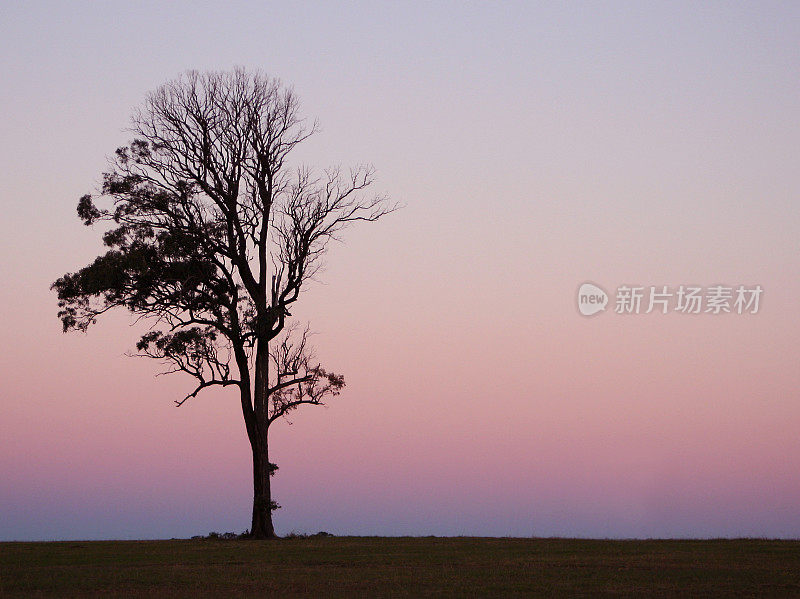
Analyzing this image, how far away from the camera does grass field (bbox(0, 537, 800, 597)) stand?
21766 millimetres

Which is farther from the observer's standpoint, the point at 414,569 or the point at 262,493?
the point at 262,493

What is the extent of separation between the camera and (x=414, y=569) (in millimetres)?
25656

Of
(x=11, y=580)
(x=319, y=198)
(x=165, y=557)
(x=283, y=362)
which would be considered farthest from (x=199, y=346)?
(x=11, y=580)

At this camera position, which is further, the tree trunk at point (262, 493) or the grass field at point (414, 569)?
the tree trunk at point (262, 493)

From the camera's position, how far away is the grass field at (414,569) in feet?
71.4

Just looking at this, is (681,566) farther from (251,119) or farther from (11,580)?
(251,119)

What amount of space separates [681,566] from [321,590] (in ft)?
30.2

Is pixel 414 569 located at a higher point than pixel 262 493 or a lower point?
lower

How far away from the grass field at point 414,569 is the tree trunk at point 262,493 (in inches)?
200

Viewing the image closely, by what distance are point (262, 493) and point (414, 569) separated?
15.9 metres

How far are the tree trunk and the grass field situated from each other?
200 inches

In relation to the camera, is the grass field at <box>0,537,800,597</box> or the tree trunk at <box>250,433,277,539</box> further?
the tree trunk at <box>250,433,277,539</box>

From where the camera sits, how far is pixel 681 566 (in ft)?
82.1

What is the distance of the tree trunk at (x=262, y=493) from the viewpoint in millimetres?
40031
